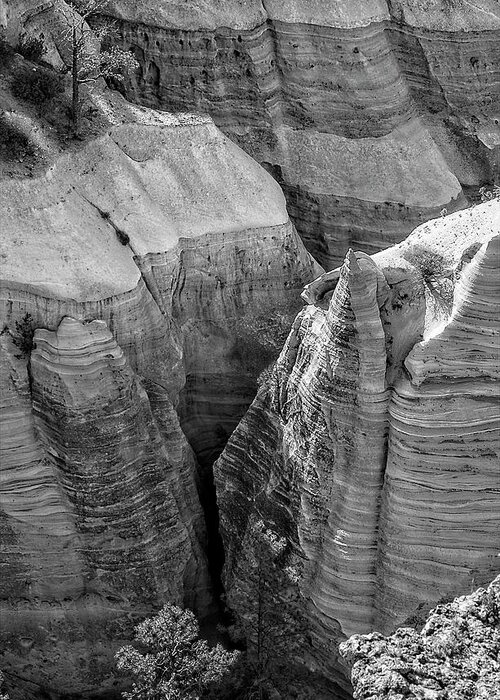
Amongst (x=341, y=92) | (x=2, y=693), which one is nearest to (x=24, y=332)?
(x=2, y=693)

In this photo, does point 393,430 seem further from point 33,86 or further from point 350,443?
point 33,86

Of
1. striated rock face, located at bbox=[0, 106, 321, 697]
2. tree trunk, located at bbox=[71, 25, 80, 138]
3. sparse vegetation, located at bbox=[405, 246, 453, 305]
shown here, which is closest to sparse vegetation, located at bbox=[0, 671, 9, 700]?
striated rock face, located at bbox=[0, 106, 321, 697]

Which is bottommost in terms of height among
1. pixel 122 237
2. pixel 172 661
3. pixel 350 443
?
pixel 172 661

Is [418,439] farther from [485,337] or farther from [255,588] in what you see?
[255,588]

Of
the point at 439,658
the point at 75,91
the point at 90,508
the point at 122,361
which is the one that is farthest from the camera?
the point at 75,91

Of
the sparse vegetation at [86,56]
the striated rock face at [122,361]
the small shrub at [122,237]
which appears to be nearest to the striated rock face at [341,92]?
the sparse vegetation at [86,56]

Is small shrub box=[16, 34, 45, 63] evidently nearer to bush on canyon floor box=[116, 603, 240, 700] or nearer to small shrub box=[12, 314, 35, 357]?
small shrub box=[12, 314, 35, 357]

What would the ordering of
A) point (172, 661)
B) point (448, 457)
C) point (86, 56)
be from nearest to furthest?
1. point (448, 457)
2. point (172, 661)
3. point (86, 56)
